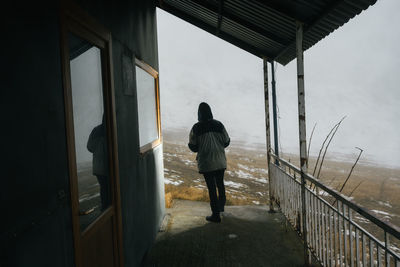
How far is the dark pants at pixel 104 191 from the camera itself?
253 cm

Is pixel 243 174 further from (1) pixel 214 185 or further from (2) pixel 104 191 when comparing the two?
(2) pixel 104 191

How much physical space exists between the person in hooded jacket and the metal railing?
102 cm

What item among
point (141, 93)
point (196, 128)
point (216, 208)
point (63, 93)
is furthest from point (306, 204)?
point (63, 93)

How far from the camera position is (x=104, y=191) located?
2592 millimetres

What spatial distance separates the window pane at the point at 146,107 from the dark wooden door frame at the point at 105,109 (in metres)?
1.39

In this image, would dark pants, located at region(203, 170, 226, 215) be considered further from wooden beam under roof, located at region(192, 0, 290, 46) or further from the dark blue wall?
the dark blue wall

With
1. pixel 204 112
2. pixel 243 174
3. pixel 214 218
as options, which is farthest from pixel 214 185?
pixel 243 174

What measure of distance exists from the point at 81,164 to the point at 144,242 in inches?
82.5

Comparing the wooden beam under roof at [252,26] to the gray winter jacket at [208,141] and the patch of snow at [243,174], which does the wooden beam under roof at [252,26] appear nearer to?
the gray winter jacket at [208,141]

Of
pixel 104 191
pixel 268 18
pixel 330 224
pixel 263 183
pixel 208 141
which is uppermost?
pixel 268 18

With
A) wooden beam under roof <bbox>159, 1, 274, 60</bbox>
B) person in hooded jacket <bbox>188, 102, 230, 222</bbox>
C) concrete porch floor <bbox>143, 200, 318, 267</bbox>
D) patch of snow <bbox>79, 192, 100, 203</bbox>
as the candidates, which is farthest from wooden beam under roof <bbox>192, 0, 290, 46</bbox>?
patch of snow <bbox>79, 192, 100, 203</bbox>

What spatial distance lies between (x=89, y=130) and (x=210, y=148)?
9.80ft

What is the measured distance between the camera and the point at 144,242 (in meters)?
3.86

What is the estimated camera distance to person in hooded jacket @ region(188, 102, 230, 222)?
5.09m
